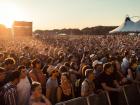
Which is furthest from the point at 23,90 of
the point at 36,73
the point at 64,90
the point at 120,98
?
the point at 120,98

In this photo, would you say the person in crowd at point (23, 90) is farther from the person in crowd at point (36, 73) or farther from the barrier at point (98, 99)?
the person in crowd at point (36, 73)

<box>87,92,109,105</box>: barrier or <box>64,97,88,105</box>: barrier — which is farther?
<box>87,92,109,105</box>: barrier

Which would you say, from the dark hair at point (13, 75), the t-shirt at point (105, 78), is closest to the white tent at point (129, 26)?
the t-shirt at point (105, 78)

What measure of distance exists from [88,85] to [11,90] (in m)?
2.26

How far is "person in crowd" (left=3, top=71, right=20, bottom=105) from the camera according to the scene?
24.7ft

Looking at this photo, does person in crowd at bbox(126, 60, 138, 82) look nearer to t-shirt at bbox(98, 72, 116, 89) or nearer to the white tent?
t-shirt at bbox(98, 72, 116, 89)

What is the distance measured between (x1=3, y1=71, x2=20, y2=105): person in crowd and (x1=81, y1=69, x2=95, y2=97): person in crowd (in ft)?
6.32

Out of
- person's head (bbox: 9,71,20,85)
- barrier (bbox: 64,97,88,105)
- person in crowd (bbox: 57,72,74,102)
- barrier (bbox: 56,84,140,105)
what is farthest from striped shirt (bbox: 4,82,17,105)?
person in crowd (bbox: 57,72,74,102)

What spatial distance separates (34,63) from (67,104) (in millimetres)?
2212

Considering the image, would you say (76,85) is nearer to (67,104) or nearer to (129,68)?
(67,104)

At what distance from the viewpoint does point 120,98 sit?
1107cm

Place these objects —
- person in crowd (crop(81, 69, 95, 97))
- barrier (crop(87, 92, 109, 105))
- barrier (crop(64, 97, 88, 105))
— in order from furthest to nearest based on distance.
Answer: barrier (crop(87, 92, 109, 105)), person in crowd (crop(81, 69, 95, 97)), barrier (crop(64, 97, 88, 105))

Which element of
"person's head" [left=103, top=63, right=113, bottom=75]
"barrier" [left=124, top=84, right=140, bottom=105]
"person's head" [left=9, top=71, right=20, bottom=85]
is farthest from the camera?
"barrier" [left=124, top=84, right=140, bottom=105]

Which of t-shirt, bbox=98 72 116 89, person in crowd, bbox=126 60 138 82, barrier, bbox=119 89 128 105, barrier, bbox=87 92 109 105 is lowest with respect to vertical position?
barrier, bbox=119 89 128 105
